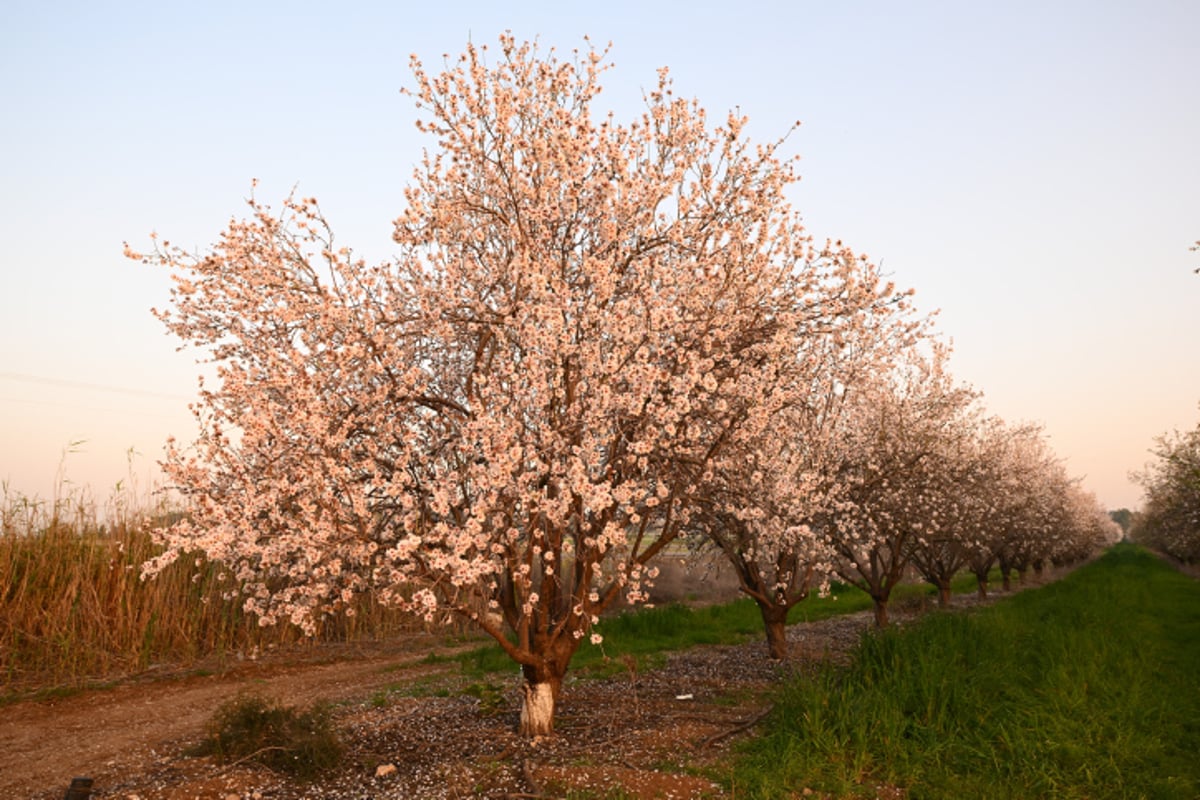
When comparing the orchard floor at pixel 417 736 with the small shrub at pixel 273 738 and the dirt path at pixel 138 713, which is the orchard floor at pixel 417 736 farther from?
the small shrub at pixel 273 738

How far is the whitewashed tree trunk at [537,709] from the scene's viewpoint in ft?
31.5

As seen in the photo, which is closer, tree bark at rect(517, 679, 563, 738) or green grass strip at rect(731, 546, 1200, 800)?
green grass strip at rect(731, 546, 1200, 800)

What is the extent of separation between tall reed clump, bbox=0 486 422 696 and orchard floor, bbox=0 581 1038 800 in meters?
1.15

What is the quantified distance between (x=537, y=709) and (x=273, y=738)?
122 inches

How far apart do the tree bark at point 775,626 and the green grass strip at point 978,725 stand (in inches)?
112

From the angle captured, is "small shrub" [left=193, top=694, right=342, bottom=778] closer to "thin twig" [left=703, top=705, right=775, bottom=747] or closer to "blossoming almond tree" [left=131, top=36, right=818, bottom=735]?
"blossoming almond tree" [left=131, top=36, right=818, bottom=735]

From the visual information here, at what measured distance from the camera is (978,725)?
9242 mm

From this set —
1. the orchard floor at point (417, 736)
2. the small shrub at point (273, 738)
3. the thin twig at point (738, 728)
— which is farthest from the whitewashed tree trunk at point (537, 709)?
the small shrub at point (273, 738)

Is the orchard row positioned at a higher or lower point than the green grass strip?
higher

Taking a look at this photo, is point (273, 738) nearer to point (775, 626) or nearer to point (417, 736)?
point (417, 736)

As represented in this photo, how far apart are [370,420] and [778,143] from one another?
5903mm

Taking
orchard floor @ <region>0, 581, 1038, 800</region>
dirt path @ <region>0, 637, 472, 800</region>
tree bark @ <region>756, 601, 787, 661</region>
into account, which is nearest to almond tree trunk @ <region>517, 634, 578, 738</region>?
orchard floor @ <region>0, 581, 1038, 800</region>

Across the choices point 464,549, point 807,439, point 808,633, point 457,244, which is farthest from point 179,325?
point 808,633

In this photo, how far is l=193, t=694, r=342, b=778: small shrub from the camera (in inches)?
341
